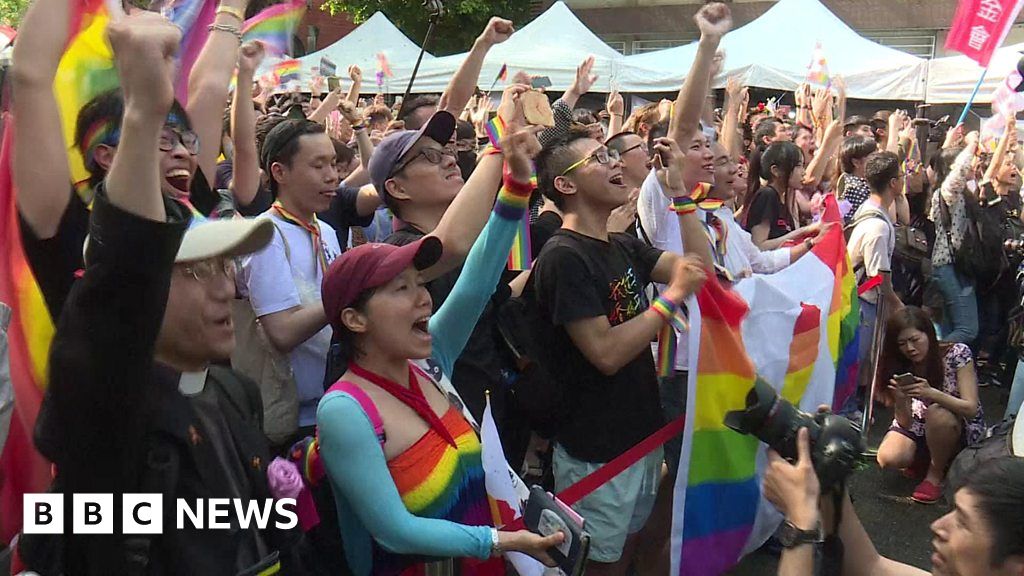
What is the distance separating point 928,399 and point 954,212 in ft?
7.57

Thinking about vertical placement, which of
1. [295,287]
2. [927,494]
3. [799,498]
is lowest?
[927,494]

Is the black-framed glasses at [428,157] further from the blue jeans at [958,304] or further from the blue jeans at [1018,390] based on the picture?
the blue jeans at [958,304]

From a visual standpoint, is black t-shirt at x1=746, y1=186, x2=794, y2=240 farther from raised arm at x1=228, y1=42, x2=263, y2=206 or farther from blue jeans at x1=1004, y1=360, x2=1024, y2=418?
raised arm at x1=228, y1=42, x2=263, y2=206

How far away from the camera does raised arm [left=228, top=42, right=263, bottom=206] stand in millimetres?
3205

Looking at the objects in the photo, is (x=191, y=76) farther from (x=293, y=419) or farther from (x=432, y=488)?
(x=432, y=488)

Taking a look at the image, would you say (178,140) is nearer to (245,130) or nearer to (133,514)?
(245,130)

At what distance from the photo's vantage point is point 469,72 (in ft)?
11.5

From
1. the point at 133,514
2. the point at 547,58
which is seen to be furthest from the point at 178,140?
the point at 547,58

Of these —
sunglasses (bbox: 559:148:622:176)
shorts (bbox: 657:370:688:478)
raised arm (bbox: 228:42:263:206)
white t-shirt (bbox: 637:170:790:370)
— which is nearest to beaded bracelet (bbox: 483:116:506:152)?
sunglasses (bbox: 559:148:622:176)

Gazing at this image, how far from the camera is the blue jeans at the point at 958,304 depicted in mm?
6348

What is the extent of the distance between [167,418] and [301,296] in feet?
4.13

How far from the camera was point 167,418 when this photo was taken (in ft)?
4.63

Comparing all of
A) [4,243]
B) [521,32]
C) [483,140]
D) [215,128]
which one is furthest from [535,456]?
[521,32]

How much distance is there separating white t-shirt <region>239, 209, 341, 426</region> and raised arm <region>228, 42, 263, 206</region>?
50 centimetres
